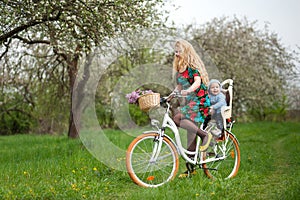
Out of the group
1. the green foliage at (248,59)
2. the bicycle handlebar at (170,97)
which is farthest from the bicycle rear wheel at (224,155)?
the green foliage at (248,59)

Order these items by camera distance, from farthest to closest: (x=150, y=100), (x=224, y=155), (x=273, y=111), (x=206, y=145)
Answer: (x=273, y=111) < (x=224, y=155) < (x=206, y=145) < (x=150, y=100)

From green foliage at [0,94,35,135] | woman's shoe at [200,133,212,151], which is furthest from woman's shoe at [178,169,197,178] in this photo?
green foliage at [0,94,35,135]

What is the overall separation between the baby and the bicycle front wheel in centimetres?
83

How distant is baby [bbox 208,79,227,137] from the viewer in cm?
533

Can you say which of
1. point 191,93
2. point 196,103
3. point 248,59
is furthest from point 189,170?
point 248,59

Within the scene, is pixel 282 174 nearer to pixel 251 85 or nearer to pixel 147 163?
pixel 147 163

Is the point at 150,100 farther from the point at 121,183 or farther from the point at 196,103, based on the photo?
the point at 121,183

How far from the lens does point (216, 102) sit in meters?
5.38

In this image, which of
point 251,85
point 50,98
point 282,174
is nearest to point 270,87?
point 251,85

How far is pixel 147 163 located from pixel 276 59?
16228mm

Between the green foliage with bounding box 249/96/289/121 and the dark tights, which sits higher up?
the green foliage with bounding box 249/96/289/121

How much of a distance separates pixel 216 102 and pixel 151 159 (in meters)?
1.26

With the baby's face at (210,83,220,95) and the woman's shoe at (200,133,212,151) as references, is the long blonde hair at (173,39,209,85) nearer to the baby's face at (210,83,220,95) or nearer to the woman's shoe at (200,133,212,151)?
the baby's face at (210,83,220,95)

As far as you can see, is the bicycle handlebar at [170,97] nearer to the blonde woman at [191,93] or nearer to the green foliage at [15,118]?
the blonde woman at [191,93]
